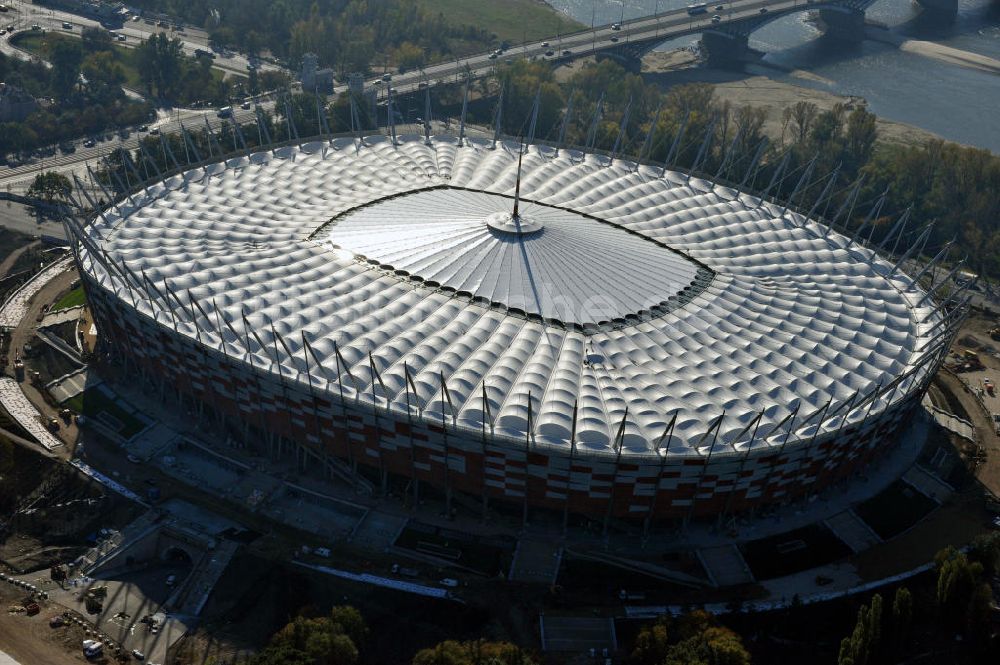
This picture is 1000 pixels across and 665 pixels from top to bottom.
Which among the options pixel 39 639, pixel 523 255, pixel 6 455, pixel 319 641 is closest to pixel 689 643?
pixel 319 641

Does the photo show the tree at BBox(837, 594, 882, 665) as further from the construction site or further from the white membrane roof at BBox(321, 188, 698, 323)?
the white membrane roof at BBox(321, 188, 698, 323)

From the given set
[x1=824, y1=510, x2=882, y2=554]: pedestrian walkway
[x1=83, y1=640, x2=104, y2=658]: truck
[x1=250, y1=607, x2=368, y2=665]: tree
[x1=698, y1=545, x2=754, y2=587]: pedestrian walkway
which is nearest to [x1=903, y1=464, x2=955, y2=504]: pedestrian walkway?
[x1=824, y1=510, x2=882, y2=554]: pedestrian walkway

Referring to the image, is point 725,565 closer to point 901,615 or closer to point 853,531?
point 853,531

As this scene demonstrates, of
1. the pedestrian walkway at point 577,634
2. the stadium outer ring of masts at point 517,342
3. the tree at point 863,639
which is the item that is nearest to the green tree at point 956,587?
the tree at point 863,639

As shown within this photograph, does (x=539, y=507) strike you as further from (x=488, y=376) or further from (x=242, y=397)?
(x=242, y=397)

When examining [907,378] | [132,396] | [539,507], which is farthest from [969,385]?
[132,396]
